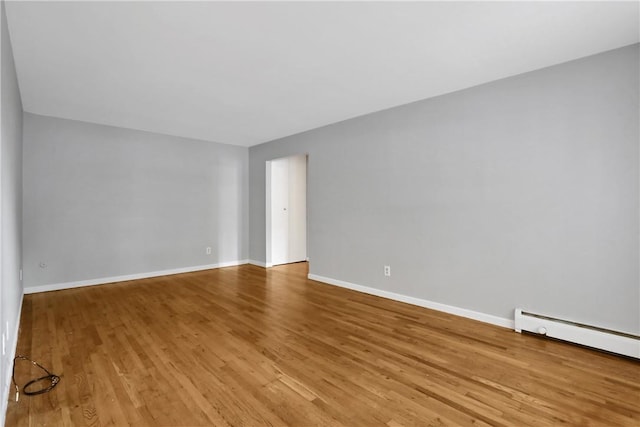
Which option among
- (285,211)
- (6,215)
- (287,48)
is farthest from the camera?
(285,211)

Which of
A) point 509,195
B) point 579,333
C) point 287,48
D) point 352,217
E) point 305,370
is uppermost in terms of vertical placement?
point 287,48

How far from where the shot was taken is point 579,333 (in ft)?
8.25

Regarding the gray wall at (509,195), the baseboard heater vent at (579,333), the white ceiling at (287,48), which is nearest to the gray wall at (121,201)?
the white ceiling at (287,48)

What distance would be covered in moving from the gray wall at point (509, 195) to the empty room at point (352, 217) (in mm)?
18

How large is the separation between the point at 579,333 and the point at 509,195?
1270 mm

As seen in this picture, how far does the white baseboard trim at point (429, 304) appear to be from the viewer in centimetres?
300

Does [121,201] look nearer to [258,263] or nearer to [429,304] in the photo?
[258,263]

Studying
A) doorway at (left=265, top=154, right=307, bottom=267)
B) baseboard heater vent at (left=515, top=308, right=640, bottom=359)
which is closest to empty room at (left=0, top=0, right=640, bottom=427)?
baseboard heater vent at (left=515, top=308, right=640, bottom=359)

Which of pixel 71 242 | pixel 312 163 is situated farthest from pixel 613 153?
pixel 71 242

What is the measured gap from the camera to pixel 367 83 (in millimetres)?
3117

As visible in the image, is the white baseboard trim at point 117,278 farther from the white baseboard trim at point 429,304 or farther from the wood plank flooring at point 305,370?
the white baseboard trim at point 429,304

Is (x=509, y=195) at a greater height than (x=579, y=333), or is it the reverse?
(x=509, y=195)

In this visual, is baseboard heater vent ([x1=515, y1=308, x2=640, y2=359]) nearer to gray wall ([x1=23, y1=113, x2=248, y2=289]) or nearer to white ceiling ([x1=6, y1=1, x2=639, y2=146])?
white ceiling ([x1=6, y1=1, x2=639, y2=146])

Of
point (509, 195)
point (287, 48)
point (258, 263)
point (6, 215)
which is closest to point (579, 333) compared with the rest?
point (509, 195)
